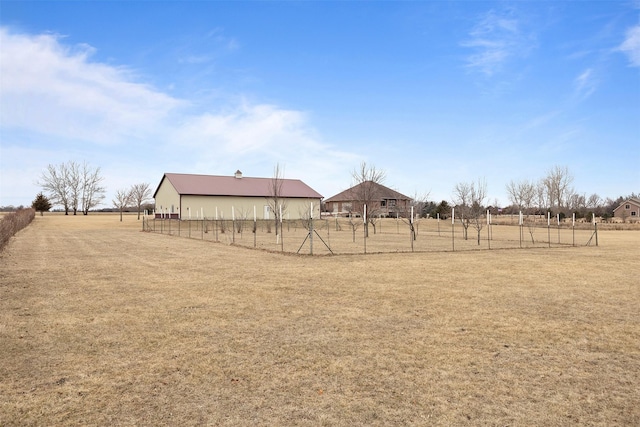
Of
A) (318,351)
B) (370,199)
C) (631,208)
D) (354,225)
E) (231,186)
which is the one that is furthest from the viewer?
(631,208)

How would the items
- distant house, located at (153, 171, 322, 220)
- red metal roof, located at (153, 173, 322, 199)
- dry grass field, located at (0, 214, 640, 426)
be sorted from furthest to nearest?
red metal roof, located at (153, 173, 322, 199), distant house, located at (153, 171, 322, 220), dry grass field, located at (0, 214, 640, 426)

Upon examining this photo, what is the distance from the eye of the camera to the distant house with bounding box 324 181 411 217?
40306 millimetres

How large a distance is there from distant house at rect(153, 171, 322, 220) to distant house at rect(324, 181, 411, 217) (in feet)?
21.0

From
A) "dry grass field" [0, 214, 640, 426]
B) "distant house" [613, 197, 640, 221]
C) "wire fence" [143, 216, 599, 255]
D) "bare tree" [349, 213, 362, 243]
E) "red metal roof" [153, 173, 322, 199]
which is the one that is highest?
"red metal roof" [153, 173, 322, 199]

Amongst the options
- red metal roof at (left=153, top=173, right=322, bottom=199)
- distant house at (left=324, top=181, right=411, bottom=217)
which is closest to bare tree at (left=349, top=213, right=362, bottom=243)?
distant house at (left=324, top=181, right=411, bottom=217)

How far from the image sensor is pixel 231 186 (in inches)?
2212

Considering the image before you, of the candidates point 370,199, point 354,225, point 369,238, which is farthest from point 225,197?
point 369,238

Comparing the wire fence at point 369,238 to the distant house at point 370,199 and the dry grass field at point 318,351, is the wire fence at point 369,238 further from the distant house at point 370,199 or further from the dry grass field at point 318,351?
the dry grass field at point 318,351

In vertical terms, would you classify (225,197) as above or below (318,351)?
above

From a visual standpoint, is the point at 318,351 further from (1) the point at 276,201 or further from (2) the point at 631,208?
(2) the point at 631,208

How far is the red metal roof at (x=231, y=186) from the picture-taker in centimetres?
5308

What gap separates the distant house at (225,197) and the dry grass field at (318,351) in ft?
129

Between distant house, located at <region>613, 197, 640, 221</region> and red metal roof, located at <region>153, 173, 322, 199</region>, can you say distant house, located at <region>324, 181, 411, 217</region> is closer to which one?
red metal roof, located at <region>153, 173, 322, 199</region>

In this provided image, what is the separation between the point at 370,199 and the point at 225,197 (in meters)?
21.9
